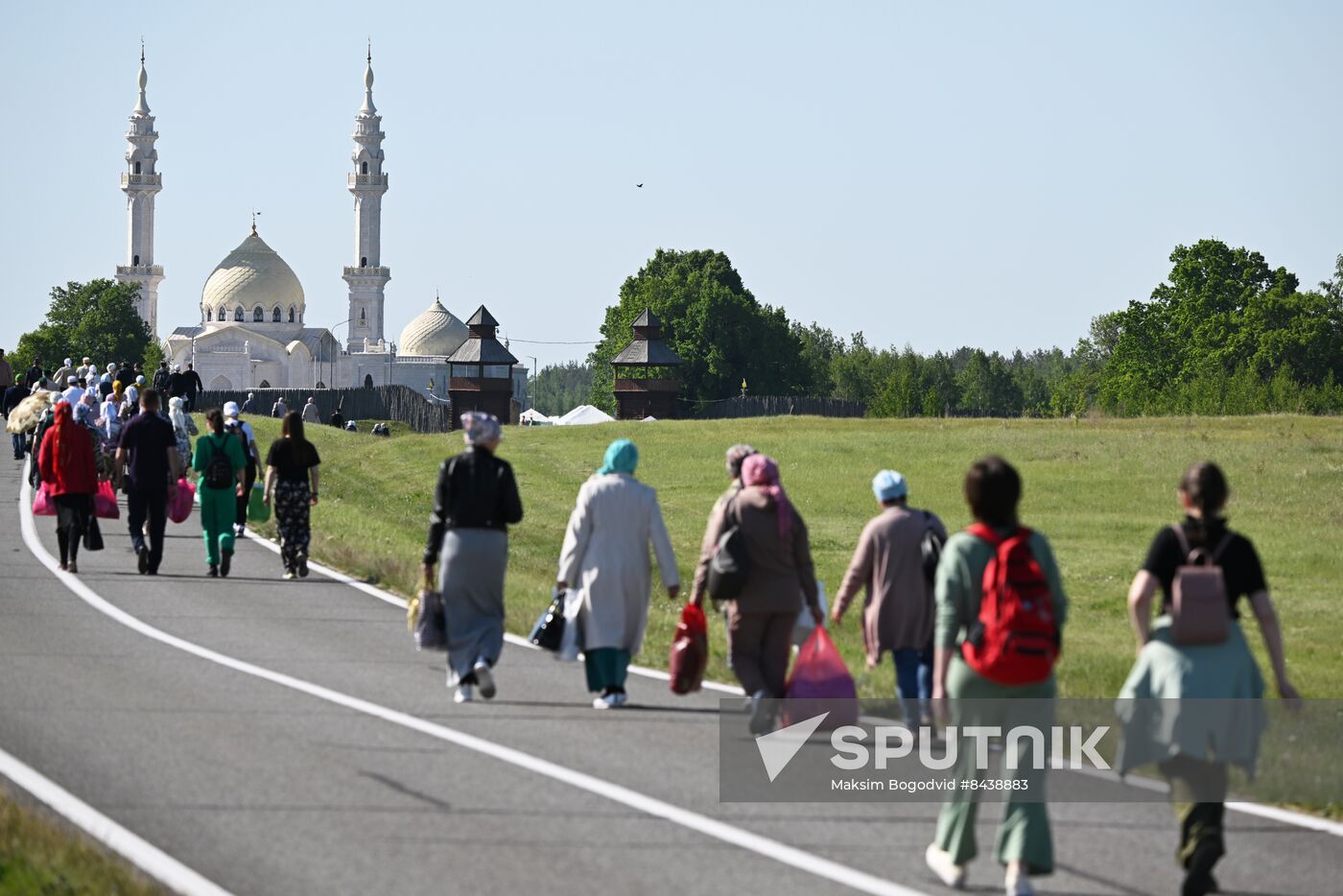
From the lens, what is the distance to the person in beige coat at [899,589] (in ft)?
40.8

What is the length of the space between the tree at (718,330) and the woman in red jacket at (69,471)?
99312 mm

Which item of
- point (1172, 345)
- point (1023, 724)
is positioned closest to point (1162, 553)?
point (1023, 724)

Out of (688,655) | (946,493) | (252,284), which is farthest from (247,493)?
(252,284)

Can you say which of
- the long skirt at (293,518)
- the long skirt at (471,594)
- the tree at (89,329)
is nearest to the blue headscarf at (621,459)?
the long skirt at (471,594)

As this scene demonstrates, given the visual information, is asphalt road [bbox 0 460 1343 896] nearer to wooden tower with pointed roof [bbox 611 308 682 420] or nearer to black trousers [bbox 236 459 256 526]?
black trousers [bbox 236 459 256 526]

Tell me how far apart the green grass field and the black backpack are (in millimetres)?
1814

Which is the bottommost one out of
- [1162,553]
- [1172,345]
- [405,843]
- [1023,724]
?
[405,843]

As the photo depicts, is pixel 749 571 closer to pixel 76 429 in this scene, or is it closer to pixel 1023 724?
pixel 1023 724

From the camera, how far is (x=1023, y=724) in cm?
830

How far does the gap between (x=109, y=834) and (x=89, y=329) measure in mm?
141476

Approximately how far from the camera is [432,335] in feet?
618

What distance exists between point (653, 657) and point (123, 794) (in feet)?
19.7

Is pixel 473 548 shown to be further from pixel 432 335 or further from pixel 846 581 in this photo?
pixel 432 335

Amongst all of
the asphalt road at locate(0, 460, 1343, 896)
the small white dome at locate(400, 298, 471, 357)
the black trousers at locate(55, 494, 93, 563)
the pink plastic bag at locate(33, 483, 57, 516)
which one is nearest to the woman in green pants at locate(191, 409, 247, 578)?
the black trousers at locate(55, 494, 93, 563)
